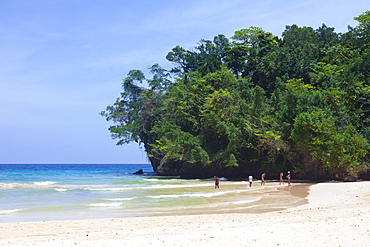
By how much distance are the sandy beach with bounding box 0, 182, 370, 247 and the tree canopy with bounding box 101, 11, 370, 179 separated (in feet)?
72.0

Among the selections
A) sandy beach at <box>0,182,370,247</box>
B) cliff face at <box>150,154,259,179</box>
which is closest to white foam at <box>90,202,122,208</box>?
sandy beach at <box>0,182,370,247</box>

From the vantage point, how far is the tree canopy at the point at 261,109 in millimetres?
34250

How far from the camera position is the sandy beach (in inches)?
341

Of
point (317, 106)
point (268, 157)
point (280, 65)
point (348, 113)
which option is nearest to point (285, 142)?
point (268, 157)

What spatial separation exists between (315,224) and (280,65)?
137 ft

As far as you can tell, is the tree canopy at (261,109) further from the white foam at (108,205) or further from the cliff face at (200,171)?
the white foam at (108,205)

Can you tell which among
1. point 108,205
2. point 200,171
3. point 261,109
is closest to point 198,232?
point 108,205

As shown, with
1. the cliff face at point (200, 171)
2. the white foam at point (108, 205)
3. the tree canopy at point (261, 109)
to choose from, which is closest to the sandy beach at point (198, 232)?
the white foam at point (108, 205)

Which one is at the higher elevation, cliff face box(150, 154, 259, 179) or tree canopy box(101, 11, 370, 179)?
tree canopy box(101, 11, 370, 179)

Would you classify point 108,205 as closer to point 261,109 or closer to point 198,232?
point 198,232

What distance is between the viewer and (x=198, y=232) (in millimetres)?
9938

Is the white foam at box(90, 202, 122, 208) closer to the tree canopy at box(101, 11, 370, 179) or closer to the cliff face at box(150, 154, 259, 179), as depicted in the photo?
the tree canopy at box(101, 11, 370, 179)

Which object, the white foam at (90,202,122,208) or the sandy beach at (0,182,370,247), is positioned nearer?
the sandy beach at (0,182,370,247)

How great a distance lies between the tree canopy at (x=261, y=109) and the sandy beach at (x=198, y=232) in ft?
72.0
